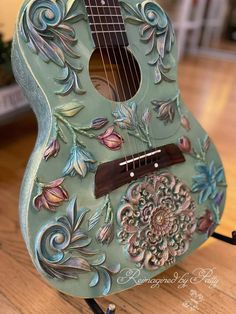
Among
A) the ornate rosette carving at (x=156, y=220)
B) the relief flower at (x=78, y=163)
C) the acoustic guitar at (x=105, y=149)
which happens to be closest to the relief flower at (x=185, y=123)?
the acoustic guitar at (x=105, y=149)

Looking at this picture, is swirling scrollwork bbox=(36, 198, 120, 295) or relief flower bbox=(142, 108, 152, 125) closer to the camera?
swirling scrollwork bbox=(36, 198, 120, 295)

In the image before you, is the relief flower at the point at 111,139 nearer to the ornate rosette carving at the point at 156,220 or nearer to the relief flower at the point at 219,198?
the ornate rosette carving at the point at 156,220

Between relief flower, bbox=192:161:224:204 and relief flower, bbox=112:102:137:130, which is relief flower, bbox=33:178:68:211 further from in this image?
relief flower, bbox=192:161:224:204

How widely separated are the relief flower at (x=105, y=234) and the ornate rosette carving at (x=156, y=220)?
17 millimetres

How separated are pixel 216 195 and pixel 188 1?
6.28 feet

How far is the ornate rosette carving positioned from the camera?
Answer: 0.58m

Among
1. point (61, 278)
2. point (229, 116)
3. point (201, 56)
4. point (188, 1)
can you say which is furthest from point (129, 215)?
point (201, 56)

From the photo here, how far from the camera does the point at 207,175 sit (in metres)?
0.70

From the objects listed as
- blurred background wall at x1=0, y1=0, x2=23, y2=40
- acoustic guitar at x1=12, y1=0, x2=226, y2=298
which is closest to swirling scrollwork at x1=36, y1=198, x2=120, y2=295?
acoustic guitar at x1=12, y1=0, x2=226, y2=298

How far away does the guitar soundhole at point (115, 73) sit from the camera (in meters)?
0.60

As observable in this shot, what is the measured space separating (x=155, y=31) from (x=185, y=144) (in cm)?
22

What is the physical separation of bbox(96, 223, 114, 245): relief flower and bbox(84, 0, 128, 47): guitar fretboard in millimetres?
296

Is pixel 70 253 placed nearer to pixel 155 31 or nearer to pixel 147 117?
pixel 147 117

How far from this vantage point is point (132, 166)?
59cm
